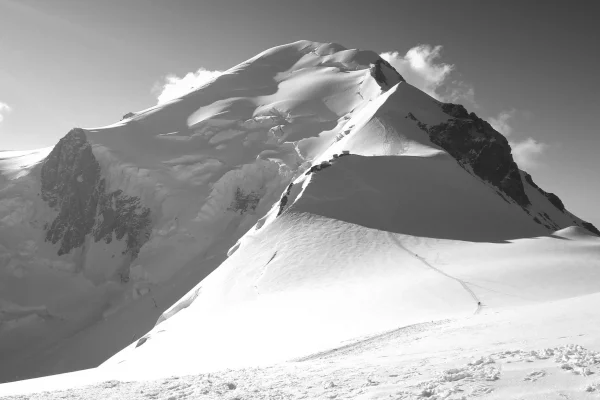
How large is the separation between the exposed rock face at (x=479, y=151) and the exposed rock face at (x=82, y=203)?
161ft

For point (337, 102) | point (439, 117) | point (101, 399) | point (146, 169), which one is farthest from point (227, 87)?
point (101, 399)

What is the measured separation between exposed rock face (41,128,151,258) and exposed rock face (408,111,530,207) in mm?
49035

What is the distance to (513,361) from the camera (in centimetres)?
866

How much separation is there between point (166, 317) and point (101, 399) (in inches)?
1222

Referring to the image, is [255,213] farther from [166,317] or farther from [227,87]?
[227,87]

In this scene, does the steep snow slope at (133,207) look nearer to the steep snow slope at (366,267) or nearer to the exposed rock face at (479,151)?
the exposed rock face at (479,151)

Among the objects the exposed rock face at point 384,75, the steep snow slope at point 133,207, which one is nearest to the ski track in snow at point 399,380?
the steep snow slope at point 133,207

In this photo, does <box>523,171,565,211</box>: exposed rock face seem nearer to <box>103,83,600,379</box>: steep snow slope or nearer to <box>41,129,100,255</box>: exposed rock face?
<box>103,83,600,379</box>: steep snow slope

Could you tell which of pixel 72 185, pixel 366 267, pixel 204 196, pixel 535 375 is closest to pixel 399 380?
pixel 535 375

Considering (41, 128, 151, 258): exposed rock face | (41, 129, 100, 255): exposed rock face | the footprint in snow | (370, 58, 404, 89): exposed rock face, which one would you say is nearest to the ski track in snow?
the footprint in snow

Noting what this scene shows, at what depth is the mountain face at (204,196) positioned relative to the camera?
4181 centimetres

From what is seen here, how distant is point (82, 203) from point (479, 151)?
2824 inches

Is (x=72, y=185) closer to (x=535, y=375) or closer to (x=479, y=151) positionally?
(x=479, y=151)

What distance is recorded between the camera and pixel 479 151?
6531 cm
